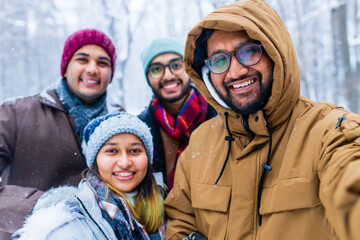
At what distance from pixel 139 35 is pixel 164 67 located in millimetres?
12145

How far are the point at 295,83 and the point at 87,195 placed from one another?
5.43 feet

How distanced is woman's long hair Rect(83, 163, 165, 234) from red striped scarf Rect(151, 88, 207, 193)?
0.89 metres

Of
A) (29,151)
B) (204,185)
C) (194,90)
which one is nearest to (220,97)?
(204,185)

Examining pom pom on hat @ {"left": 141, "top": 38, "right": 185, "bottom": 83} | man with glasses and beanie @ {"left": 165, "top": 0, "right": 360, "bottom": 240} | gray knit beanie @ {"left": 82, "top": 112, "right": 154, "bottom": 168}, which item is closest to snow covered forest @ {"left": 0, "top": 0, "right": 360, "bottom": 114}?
pom pom on hat @ {"left": 141, "top": 38, "right": 185, "bottom": 83}

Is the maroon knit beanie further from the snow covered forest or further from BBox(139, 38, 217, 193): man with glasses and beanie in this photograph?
the snow covered forest

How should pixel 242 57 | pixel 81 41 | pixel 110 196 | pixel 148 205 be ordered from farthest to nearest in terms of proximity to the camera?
pixel 81 41 → pixel 148 205 → pixel 110 196 → pixel 242 57

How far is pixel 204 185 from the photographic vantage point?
208 centimetres

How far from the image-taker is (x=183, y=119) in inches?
136

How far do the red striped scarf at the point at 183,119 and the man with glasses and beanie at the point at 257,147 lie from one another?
1.05 m

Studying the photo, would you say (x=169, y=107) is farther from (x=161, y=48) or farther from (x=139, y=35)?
(x=139, y=35)

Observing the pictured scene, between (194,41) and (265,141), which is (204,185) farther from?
(194,41)

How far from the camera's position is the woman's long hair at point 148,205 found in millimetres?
2293

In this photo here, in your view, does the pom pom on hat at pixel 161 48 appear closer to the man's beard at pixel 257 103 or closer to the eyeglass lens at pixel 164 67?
the eyeglass lens at pixel 164 67

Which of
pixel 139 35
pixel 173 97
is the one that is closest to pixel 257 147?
pixel 173 97
